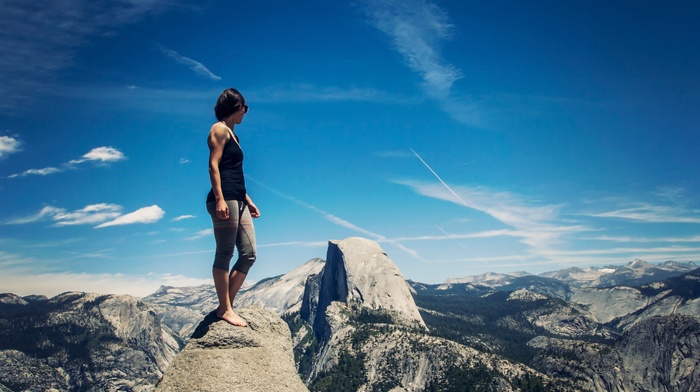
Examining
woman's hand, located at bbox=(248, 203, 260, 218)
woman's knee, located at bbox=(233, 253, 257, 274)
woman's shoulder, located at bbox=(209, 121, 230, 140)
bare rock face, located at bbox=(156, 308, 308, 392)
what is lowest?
bare rock face, located at bbox=(156, 308, 308, 392)

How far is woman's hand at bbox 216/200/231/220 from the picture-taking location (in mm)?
6254

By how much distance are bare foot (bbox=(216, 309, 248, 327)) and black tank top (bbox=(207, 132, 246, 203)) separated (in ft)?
6.73

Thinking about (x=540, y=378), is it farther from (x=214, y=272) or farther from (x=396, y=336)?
(x=214, y=272)

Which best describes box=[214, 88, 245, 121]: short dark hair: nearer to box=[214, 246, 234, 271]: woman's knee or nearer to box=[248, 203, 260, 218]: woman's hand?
box=[248, 203, 260, 218]: woman's hand

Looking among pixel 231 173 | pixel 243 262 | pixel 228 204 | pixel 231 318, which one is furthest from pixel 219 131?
pixel 231 318

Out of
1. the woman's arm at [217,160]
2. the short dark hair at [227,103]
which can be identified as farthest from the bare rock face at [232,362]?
the short dark hair at [227,103]

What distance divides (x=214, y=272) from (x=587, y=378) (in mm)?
152481

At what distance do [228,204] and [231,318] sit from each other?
6.80ft

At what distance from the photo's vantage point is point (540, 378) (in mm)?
117750

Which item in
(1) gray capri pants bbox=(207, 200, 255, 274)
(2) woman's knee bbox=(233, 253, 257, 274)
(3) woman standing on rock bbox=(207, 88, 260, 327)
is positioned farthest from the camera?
(2) woman's knee bbox=(233, 253, 257, 274)

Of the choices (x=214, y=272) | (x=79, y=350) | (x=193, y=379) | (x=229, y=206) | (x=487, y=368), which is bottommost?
(x=79, y=350)

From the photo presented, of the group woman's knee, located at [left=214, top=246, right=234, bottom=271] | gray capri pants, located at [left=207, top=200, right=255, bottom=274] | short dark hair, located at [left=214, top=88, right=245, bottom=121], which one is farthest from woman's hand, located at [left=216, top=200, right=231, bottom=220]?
short dark hair, located at [left=214, top=88, right=245, bottom=121]

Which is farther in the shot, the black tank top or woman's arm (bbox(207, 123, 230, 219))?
the black tank top

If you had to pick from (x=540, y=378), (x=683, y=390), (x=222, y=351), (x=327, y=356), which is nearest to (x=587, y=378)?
(x=540, y=378)
